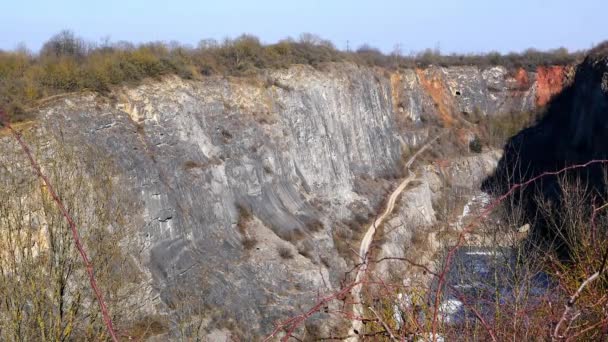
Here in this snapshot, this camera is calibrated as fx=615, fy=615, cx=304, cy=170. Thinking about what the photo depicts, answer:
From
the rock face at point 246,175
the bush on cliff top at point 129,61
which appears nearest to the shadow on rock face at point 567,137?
the rock face at point 246,175

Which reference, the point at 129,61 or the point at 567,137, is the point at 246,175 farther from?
the point at 567,137

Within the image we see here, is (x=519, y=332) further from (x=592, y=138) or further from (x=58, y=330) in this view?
(x=592, y=138)

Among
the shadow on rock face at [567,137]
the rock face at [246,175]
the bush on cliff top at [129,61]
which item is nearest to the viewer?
the rock face at [246,175]

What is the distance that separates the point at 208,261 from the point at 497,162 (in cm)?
3026

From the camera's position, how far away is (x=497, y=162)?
155ft

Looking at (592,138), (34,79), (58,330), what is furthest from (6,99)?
A: (592,138)

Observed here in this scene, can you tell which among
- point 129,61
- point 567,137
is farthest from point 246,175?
point 567,137

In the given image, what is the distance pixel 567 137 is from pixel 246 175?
88.7 feet

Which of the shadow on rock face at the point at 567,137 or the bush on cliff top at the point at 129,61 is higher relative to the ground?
the bush on cliff top at the point at 129,61

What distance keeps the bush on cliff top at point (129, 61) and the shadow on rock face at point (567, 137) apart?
12613mm

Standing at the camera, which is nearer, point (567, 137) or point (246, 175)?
point (246, 175)

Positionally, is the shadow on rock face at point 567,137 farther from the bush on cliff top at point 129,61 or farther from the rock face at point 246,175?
the bush on cliff top at point 129,61

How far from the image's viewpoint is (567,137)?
147 feet

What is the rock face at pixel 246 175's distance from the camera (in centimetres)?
2252
